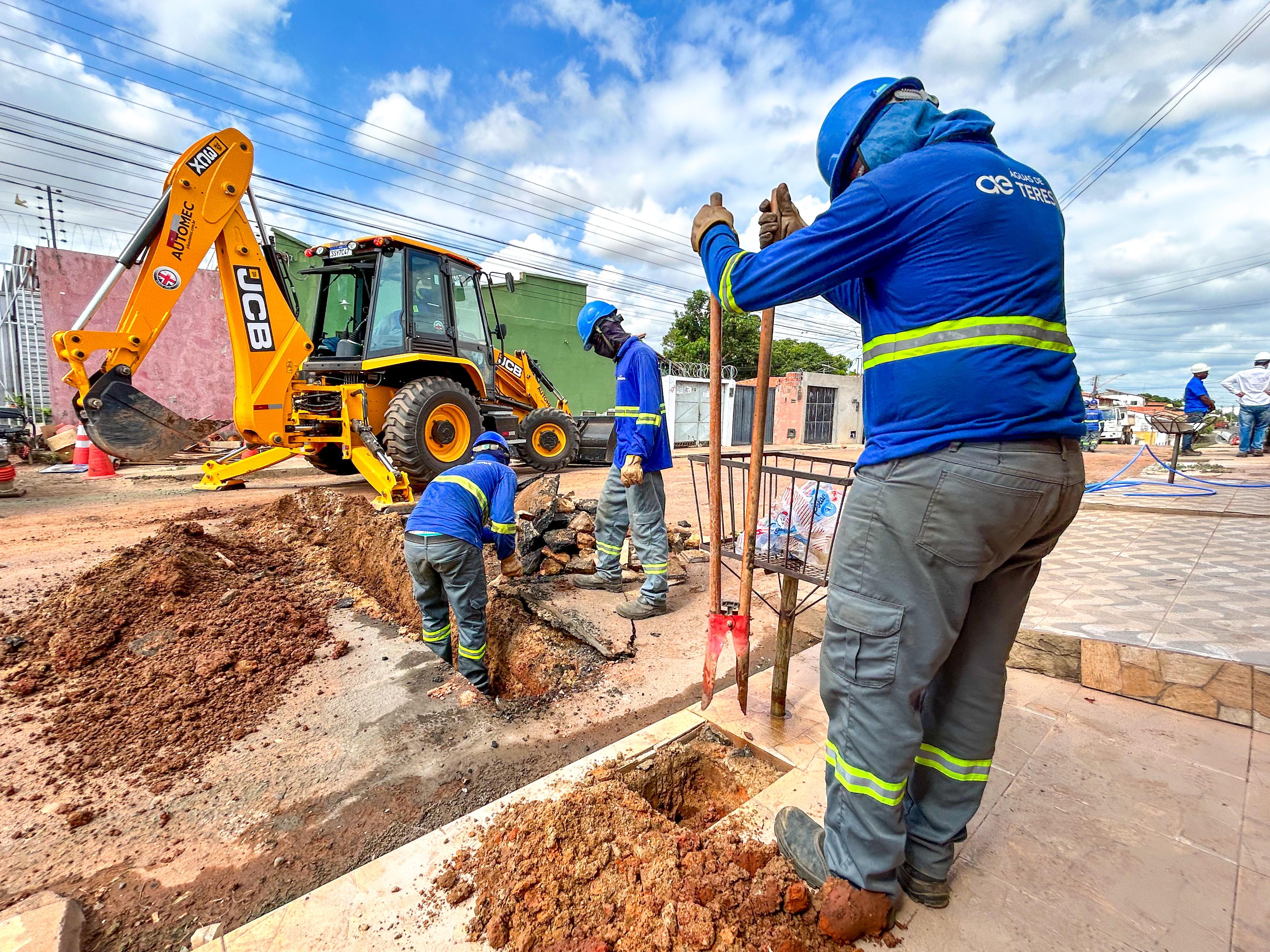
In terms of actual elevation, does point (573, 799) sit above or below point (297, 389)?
below

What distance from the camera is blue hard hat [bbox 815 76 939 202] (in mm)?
1421

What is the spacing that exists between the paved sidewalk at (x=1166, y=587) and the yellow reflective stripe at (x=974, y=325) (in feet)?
6.63

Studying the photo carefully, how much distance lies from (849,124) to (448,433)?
603 cm

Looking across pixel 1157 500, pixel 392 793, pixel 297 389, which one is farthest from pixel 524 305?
pixel 392 793

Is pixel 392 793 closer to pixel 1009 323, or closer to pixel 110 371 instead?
pixel 1009 323

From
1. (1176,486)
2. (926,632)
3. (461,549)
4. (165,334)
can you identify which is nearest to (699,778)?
(926,632)

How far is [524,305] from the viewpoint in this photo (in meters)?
22.2

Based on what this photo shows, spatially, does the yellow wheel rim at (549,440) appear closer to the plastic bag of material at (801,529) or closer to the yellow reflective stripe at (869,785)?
the plastic bag of material at (801,529)

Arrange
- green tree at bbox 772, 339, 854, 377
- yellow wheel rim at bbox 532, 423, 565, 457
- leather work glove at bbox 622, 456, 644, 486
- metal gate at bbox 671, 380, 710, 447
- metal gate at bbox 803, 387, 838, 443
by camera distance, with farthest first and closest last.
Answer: green tree at bbox 772, 339, 854, 377 < metal gate at bbox 803, 387, 838, 443 < metal gate at bbox 671, 380, 710, 447 < yellow wheel rim at bbox 532, 423, 565, 457 < leather work glove at bbox 622, 456, 644, 486

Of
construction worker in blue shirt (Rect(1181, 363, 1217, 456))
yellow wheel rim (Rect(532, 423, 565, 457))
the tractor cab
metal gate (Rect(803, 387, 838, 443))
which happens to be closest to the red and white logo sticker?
the tractor cab

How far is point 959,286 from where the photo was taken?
1.23m

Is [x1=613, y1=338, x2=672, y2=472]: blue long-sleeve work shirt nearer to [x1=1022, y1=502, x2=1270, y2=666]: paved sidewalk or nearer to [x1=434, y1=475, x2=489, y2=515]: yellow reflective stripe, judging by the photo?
[x1=434, y1=475, x2=489, y2=515]: yellow reflective stripe

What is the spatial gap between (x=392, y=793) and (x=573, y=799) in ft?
3.20

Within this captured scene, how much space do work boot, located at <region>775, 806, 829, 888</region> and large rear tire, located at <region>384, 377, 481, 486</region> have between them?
5545 millimetres
